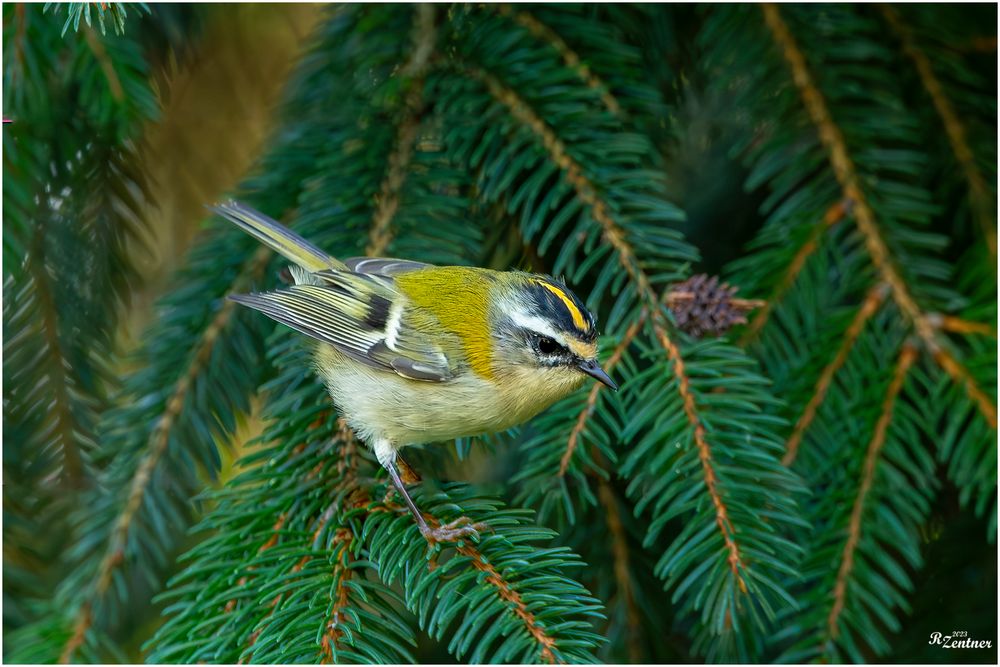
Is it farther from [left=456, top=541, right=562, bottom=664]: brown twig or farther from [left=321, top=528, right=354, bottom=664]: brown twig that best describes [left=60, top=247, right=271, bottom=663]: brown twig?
[left=456, top=541, right=562, bottom=664]: brown twig

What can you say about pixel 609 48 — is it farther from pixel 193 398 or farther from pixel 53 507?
pixel 53 507

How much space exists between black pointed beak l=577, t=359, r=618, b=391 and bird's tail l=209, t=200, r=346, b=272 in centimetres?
53

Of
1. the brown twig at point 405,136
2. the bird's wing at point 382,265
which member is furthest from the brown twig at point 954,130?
the bird's wing at point 382,265

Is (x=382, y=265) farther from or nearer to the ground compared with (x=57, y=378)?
farther from the ground

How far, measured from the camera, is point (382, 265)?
1.80m

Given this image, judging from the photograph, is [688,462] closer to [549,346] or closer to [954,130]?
[549,346]

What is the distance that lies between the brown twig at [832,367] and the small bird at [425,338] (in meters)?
0.35

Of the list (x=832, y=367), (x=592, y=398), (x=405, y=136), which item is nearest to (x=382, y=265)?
(x=405, y=136)

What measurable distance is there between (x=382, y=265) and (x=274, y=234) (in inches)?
8.3

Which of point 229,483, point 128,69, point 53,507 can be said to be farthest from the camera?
point 53,507

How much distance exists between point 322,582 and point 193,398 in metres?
0.57

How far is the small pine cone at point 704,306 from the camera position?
1599 mm

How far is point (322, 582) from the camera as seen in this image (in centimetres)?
127

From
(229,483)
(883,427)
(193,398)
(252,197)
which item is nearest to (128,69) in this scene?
(252,197)
